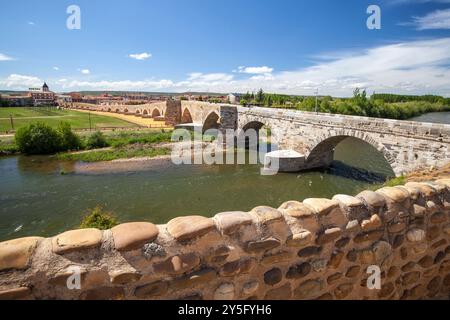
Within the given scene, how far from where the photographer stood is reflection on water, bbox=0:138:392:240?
44.3 ft

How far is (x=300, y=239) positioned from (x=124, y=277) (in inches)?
52.6

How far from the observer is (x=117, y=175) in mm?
20375

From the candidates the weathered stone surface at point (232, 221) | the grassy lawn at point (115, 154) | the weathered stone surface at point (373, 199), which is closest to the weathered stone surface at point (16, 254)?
the weathered stone surface at point (232, 221)

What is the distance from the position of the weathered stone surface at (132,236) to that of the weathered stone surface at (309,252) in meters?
1.20

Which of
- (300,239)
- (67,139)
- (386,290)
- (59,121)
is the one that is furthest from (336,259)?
(59,121)

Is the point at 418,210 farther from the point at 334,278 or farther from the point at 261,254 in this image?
the point at 261,254

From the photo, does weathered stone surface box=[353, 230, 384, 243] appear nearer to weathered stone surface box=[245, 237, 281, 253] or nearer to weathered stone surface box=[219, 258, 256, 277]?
weathered stone surface box=[245, 237, 281, 253]

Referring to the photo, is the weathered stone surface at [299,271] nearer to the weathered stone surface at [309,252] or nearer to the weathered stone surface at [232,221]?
the weathered stone surface at [309,252]

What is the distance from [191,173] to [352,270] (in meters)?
18.7

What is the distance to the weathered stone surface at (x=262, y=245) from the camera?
7.05 ft

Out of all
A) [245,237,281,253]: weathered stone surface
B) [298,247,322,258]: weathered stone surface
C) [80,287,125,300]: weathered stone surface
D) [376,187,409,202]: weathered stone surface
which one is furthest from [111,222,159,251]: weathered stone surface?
[376,187,409,202]: weathered stone surface

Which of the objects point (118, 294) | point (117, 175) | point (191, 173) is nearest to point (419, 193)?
point (118, 294)
